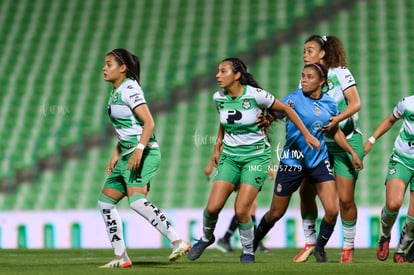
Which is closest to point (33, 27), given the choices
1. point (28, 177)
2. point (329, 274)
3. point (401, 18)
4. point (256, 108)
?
point (28, 177)

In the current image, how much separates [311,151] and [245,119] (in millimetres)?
675

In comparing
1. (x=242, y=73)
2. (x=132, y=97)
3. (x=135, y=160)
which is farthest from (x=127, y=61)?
(x=242, y=73)

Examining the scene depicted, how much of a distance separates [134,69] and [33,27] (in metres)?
16.0

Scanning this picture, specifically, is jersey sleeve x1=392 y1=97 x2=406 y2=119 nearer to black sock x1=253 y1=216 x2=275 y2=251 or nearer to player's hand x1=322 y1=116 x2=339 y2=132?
player's hand x1=322 y1=116 x2=339 y2=132

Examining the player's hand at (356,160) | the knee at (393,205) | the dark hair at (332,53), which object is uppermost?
the dark hair at (332,53)

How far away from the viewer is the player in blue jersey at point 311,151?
11.1 meters

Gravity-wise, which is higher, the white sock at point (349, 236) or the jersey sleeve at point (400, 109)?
the jersey sleeve at point (400, 109)

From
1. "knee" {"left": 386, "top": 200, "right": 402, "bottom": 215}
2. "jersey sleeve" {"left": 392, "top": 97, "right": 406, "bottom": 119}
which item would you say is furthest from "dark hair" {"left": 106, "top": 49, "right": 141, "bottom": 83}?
"knee" {"left": 386, "top": 200, "right": 402, "bottom": 215}

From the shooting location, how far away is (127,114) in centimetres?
1059

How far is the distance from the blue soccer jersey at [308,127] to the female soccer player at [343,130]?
183 mm

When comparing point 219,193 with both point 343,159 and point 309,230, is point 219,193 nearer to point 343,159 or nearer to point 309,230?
point 309,230

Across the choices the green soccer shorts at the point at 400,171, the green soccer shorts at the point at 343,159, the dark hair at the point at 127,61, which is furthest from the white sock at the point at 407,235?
the dark hair at the point at 127,61

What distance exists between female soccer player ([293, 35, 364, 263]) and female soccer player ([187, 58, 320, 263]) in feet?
1.81

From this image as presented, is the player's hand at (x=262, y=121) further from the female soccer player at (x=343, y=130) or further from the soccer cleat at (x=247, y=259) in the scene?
the soccer cleat at (x=247, y=259)
